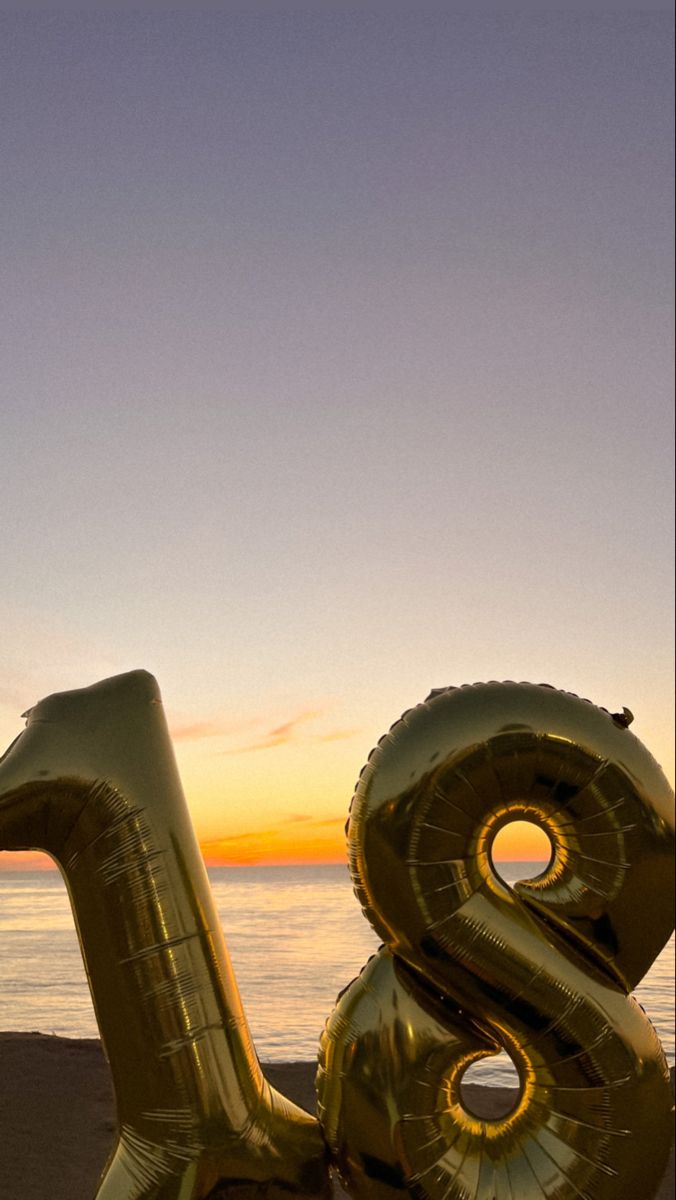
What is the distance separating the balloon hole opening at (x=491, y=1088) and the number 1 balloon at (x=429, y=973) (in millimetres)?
3356

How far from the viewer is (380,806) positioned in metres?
2.61

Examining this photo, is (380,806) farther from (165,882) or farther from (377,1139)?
(377,1139)

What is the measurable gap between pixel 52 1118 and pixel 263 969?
12.7 meters

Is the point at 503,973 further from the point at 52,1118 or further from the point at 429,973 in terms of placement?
the point at 52,1118

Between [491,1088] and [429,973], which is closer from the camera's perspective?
[429,973]

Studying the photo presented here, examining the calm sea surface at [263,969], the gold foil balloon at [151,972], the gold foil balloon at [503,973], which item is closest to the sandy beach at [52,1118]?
the calm sea surface at [263,969]

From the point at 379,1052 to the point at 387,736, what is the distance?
76 cm

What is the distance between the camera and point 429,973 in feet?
8.65

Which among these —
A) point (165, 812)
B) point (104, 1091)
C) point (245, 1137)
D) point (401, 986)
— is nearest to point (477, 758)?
point (401, 986)

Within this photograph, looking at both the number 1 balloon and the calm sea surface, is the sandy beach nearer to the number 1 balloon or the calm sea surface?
the calm sea surface

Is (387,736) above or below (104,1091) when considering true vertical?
above

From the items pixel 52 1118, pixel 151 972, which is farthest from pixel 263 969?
pixel 151 972

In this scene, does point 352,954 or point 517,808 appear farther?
point 352,954

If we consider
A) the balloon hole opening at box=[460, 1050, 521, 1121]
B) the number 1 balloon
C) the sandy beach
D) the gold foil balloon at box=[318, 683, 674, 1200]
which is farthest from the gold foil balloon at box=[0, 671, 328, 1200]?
the balloon hole opening at box=[460, 1050, 521, 1121]
